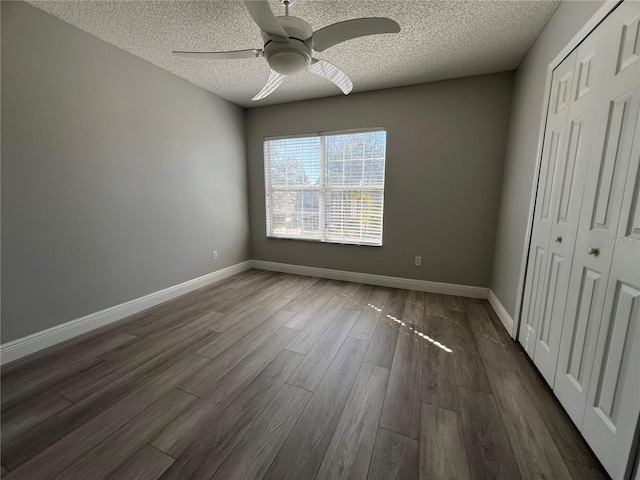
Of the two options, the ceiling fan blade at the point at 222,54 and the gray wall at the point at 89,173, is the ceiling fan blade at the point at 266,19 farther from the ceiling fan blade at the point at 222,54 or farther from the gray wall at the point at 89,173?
the gray wall at the point at 89,173

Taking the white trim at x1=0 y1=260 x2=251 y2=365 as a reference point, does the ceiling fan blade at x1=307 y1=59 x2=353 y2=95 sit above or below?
above

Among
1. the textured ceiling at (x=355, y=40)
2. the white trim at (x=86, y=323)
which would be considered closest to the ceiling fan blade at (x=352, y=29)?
the textured ceiling at (x=355, y=40)

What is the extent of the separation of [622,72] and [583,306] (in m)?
1.13

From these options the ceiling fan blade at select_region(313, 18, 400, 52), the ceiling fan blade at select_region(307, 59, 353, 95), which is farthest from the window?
the ceiling fan blade at select_region(313, 18, 400, 52)

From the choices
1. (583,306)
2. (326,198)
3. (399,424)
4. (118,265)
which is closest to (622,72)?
(583,306)

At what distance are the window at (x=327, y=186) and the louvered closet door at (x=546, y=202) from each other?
5.56ft

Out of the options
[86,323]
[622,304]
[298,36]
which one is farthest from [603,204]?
[86,323]

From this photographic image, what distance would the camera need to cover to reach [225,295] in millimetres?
3141

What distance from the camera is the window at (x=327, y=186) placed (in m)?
3.39

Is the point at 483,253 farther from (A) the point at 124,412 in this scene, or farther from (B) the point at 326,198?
(A) the point at 124,412

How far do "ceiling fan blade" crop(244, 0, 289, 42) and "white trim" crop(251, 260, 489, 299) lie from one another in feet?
9.37

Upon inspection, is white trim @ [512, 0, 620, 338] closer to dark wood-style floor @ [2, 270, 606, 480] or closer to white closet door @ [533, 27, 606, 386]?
white closet door @ [533, 27, 606, 386]

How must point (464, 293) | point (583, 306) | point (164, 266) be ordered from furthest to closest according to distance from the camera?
point (464, 293) → point (164, 266) → point (583, 306)

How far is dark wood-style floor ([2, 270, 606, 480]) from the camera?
1152 mm
